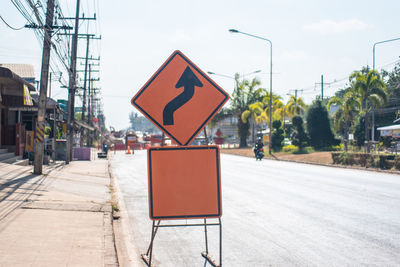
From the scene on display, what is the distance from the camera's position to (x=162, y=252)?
6438 mm

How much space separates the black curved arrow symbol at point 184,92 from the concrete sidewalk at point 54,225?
214cm

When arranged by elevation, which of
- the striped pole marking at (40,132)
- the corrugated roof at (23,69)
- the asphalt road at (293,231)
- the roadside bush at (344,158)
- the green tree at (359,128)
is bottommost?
the asphalt road at (293,231)

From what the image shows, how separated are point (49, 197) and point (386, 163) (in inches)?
702

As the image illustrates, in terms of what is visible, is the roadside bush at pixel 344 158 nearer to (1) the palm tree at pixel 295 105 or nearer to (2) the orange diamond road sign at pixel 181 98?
(1) the palm tree at pixel 295 105

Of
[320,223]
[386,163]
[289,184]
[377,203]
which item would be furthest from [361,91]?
[320,223]

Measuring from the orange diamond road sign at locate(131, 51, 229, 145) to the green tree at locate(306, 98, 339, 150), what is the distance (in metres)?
33.4

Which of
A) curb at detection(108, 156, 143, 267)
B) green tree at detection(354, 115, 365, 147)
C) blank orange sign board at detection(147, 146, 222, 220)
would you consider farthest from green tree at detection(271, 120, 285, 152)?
blank orange sign board at detection(147, 146, 222, 220)

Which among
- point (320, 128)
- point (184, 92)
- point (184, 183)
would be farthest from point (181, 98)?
point (320, 128)

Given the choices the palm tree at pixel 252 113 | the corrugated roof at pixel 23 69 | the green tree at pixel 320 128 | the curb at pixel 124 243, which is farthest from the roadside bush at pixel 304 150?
the curb at pixel 124 243

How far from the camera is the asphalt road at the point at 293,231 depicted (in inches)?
235

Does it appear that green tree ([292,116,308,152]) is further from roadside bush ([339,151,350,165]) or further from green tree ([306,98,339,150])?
roadside bush ([339,151,350,165])

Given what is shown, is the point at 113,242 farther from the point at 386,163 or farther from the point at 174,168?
the point at 386,163

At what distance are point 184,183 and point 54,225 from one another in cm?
346

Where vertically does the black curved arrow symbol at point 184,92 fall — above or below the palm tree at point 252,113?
below
